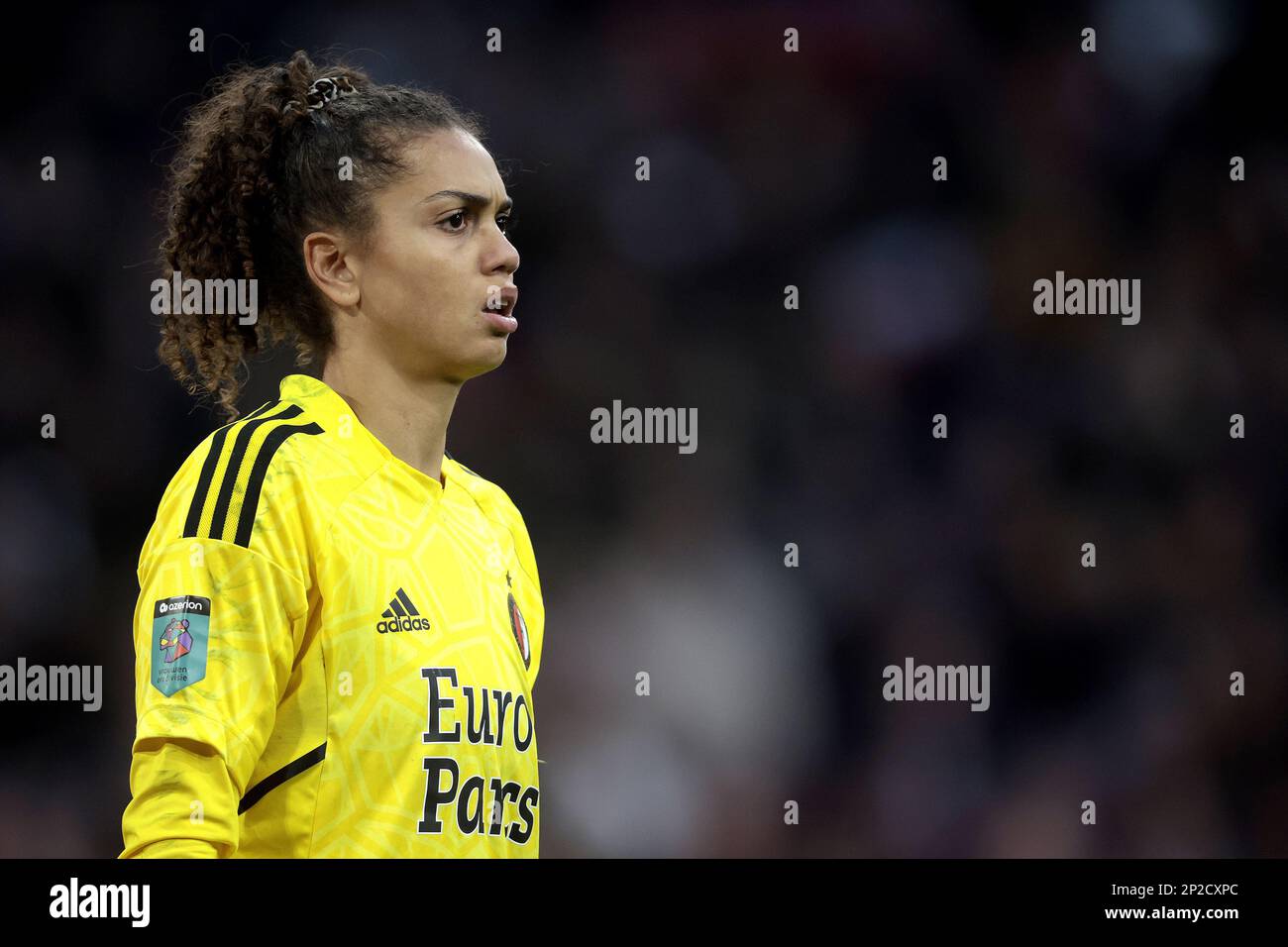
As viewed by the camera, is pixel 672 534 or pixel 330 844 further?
pixel 672 534

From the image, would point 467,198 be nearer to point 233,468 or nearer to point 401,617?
point 233,468

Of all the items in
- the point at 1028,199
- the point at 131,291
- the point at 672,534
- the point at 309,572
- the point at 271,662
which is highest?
the point at 1028,199

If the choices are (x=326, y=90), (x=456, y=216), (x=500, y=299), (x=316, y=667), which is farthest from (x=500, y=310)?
(x=316, y=667)

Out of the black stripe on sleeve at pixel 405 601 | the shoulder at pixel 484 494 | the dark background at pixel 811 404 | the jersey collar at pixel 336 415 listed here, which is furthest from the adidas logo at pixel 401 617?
the dark background at pixel 811 404

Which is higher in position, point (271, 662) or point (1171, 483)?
point (1171, 483)

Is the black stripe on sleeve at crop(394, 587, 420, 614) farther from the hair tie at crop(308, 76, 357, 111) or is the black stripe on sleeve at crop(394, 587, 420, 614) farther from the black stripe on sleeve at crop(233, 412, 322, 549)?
the hair tie at crop(308, 76, 357, 111)

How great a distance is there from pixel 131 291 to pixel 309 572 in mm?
3200

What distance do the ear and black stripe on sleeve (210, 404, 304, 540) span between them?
26cm

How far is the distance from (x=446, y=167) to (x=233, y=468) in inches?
26.7

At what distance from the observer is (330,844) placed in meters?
2.11

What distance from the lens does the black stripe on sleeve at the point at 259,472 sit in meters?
2.07
